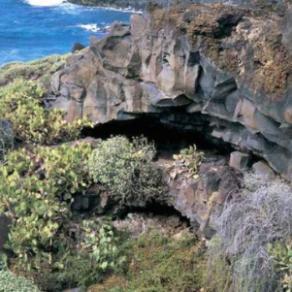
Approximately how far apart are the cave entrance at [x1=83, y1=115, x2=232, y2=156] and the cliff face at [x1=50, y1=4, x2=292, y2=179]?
0.07 meters

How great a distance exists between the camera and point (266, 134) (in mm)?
10094

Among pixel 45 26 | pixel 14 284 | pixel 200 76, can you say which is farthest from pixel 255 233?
pixel 45 26

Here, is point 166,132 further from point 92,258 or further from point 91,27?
point 91,27

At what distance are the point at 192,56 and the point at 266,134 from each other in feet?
6.06

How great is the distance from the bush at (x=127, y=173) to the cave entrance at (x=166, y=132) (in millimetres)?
850

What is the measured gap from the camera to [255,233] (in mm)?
9109

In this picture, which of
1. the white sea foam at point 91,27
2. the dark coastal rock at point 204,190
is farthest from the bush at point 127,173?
the white sea foam at point 91,27

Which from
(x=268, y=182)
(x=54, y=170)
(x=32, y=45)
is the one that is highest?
(x=268, y=182)

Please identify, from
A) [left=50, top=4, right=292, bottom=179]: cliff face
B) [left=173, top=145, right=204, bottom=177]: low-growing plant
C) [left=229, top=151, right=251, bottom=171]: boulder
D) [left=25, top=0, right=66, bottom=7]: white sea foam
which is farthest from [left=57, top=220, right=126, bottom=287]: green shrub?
[left=25, top=0, right=66, bottom=7]: white sea foam

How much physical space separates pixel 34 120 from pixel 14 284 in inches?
143

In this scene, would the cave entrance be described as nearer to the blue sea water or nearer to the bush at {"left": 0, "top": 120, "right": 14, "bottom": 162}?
the bush at {"left": 0, "top": 120, "right": 14, "bottom": 162}

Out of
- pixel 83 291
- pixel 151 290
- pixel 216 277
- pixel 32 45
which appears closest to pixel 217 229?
pixel 216 277

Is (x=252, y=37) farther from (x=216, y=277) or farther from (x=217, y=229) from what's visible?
(x=216, y=277)

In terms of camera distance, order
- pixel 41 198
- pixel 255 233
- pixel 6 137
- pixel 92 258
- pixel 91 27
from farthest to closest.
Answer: pixel 91 27, pixel 6 137, pixel 41 198, pixel 92 258, pixel 255 233
